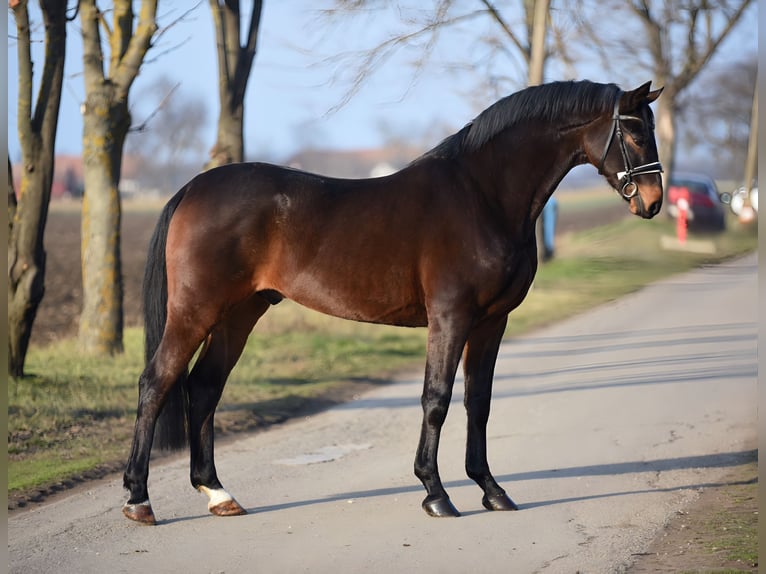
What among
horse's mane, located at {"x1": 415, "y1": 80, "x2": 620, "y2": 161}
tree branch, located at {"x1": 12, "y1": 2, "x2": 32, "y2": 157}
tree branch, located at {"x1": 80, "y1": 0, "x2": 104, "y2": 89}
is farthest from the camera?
tree branch, located at {"x1": 80, "y1": 0, "x2": 104, "y2": 89}

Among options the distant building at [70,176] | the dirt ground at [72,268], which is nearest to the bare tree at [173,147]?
the distant building at [70,176]

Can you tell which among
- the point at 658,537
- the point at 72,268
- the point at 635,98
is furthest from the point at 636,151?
the point at 72,268

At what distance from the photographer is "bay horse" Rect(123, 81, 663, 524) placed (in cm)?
564

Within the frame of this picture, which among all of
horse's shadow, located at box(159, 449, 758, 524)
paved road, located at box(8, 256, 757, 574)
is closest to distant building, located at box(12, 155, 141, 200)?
paved road, located at box(8, 256, 757, 574)

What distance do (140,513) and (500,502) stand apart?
2125 mm

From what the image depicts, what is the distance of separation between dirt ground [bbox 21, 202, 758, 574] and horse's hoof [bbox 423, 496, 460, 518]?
118 cm

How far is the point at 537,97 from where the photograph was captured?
580 cm

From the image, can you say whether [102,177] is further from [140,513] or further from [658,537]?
[658,537]

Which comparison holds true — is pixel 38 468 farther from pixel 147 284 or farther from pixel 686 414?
pixel 686 414

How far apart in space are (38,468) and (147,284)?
6.14 feet

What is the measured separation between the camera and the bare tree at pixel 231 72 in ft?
42.4

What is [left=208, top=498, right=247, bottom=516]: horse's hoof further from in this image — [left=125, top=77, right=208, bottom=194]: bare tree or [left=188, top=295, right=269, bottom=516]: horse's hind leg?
[left=125, top=77, right=208, bottom=194]: bare tree

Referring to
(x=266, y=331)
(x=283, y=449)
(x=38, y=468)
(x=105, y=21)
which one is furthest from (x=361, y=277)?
(x=266, y=331)

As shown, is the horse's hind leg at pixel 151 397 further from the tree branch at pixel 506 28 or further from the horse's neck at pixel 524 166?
the tree branch at pixel 506 28
